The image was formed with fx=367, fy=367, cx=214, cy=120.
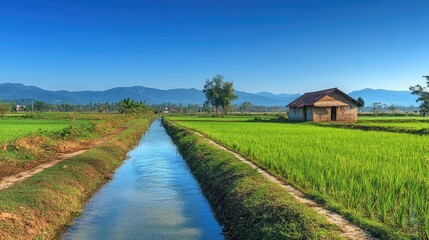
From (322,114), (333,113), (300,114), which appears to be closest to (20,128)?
(322,114)

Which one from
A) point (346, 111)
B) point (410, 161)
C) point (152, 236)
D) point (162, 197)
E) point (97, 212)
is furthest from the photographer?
point (346, 111)

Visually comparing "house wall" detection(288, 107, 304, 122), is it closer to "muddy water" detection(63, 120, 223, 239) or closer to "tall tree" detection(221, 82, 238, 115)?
"muddy water" detection(63, 120, 223, 239)

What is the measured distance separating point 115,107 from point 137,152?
535 ft

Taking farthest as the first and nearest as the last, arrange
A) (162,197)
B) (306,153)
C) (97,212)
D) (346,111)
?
(346,111) → (306,153) → (162,197) → (97,212)

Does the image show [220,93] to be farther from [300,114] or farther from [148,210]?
[148,210]

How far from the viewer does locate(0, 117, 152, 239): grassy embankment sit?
22.7 ft

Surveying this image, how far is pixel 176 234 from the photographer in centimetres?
777

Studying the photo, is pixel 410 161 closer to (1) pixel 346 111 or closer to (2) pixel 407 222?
(2) pixel 407 222

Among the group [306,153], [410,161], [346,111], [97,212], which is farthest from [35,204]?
[346,111]

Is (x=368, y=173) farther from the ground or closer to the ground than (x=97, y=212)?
farther from the ground

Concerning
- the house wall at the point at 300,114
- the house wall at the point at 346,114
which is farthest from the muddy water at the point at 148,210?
the house wall at the point at 346,114

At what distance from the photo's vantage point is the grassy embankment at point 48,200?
691cm

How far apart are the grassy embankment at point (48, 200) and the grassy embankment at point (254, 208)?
12.0ft

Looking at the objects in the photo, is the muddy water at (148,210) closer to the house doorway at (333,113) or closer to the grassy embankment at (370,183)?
the grassy embankment at (370,183)
